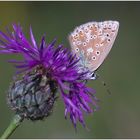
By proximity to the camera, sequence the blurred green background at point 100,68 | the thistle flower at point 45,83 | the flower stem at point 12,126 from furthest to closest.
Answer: the blurred green background at point 100,68 < the thistle flower at point 45,83 < the flower stem at point 12,126

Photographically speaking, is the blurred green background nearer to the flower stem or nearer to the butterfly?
the butterfly

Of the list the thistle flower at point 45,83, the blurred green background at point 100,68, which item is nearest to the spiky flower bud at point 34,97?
the thistle flower at point 45,83

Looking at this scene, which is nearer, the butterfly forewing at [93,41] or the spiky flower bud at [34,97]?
the spiky flower bud at [34,97]

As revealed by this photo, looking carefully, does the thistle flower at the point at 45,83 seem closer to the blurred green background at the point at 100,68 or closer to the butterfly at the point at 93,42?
the butterfly at the point at 93,42

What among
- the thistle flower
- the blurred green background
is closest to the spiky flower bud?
the thistle flower

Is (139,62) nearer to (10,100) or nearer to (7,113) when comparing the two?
(7,113)

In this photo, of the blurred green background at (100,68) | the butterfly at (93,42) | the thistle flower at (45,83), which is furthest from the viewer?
the blurred green background at (100,68)

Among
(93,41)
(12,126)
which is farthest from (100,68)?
(12,126)
